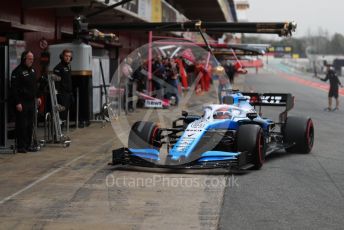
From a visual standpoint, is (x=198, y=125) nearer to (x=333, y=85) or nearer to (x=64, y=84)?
(x=64, y=84)

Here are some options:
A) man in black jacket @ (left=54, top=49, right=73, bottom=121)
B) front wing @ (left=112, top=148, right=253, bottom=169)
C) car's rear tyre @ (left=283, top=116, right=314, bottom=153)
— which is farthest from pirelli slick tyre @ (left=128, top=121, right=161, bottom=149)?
man in black jacket @ (left=54, top=49, right=73, bottom=121)

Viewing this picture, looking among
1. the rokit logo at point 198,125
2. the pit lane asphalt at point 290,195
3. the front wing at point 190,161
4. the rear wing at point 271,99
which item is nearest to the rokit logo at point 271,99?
the rear wing at point 271,99

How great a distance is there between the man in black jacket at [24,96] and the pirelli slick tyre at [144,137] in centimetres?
212

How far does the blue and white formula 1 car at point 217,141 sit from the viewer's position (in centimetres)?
906

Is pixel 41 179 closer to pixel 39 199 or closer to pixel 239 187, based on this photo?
pixel 39 199

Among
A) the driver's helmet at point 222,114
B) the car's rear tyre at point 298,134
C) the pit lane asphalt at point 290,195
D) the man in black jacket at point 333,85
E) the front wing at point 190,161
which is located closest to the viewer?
the pit lane asphalt at point 290,195

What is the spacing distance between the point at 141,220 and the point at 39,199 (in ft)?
5.12

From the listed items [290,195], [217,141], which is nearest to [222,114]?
[217,141]

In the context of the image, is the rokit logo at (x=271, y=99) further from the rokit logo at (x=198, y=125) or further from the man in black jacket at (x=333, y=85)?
the man in black jacket at (x=333, y=85)

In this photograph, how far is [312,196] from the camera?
25.1ft

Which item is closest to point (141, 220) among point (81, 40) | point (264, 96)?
point (264, 96)

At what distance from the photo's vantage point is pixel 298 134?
11242 millimetres

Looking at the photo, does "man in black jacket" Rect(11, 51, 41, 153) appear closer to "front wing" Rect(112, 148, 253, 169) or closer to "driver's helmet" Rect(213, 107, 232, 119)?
"front wing" Rect(112, 148, 253, 169)

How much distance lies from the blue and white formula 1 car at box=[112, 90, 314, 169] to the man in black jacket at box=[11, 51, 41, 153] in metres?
2.09
